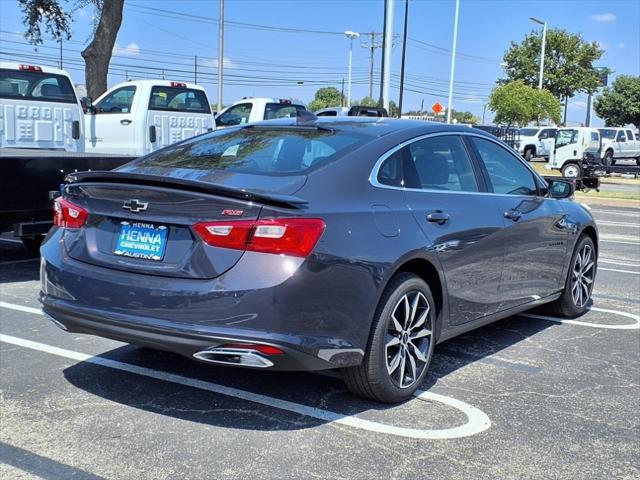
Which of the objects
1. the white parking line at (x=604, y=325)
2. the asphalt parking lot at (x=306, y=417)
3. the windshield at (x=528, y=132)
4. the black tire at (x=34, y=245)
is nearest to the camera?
the asphalt parking lot at (x=306, y=417)

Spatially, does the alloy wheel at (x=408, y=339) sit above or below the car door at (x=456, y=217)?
below

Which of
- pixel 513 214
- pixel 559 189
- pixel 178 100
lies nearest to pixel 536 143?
pixel 178 100

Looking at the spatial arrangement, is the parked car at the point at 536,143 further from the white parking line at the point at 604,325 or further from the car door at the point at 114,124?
the white parking line at the point at 604,325

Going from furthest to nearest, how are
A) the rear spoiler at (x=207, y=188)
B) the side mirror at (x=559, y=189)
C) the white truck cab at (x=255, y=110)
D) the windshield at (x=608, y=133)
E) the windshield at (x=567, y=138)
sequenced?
the windshield at (x=608, y=133) → the windshield at (x=567, y=138) → the white truck cab at (x=255, y=110) → the side mirror at (x=559, y=189) → the rear spoiler at (x=207, y=188)

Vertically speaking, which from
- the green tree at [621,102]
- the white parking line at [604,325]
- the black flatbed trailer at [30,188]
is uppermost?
the green tree at [621,102]

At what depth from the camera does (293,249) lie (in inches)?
133

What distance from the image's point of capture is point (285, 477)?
316 cm

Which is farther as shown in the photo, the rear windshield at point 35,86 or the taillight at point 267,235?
the rear windshield at point 35,86

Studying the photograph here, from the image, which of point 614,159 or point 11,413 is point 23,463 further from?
point 614,159

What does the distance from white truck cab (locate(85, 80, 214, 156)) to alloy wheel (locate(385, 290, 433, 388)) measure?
33.9ft

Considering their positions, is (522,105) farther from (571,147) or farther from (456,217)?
(456,217)

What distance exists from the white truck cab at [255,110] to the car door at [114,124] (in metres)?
2.86

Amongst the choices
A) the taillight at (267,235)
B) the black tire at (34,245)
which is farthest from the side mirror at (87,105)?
the taillight at (267,235)

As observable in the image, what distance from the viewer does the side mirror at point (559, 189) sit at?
586 cm
